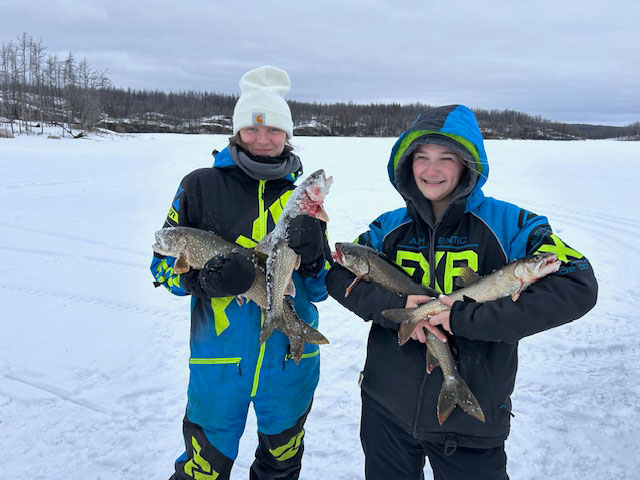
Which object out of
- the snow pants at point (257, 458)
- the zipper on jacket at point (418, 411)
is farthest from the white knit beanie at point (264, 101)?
the snow pants at point (257, 458)

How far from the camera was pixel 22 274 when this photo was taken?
21.2ft

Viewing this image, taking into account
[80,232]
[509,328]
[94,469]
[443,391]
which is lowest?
[94,469]

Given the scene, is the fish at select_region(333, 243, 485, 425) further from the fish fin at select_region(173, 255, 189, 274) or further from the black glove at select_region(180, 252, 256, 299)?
the fish fin at select_region(173, 255, 189, 274)

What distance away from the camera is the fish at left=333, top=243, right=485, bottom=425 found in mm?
2230

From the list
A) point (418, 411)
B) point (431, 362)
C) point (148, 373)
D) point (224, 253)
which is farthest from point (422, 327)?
point (148, 373)

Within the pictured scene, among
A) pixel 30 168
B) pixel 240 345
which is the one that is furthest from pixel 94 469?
pixel 30 168

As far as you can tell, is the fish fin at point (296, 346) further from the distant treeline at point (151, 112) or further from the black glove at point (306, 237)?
the distant treeline at point (151, 112)

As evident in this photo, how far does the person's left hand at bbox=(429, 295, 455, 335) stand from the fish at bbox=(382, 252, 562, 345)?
0.02 metres

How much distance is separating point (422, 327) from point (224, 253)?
1.15 meters

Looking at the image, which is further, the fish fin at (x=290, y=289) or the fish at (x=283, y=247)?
the fish fin at (x=290, y=289)

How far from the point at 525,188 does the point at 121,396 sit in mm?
15510

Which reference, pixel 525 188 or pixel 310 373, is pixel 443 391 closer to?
pixel 310 373

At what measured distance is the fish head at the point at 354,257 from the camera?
8.17ft

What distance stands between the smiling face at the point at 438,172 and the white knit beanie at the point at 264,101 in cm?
91
